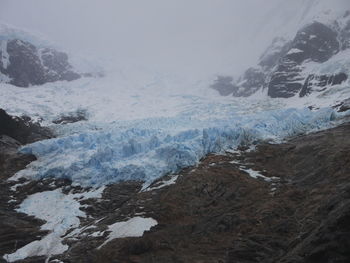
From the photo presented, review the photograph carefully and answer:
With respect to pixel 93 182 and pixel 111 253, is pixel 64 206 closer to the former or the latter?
pixel 93 182

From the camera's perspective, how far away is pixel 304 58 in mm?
104250

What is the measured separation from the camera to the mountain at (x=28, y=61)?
10662 centimetres

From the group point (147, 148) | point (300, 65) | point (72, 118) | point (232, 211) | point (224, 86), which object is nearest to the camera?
point (232, 211)

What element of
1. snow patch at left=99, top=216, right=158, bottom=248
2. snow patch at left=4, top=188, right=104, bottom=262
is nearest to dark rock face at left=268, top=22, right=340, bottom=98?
snow patch at left=4, top=188, right=104, bottom=262

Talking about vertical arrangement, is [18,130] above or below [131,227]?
above

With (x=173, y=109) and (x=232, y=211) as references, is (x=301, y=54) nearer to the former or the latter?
(x=173, y=109)

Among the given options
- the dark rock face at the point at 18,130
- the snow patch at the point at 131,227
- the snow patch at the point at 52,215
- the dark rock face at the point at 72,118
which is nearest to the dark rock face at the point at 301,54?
the dark rock face at the point at 72,118

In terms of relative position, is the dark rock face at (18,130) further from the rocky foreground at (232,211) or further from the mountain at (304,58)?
the mountain at (304,58)

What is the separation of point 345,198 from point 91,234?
45.1 feet

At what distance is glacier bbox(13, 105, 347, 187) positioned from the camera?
109ft

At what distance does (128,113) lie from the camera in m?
78.6

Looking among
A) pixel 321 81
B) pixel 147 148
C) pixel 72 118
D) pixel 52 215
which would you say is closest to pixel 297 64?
pixel 321 81

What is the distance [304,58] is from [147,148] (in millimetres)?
78362

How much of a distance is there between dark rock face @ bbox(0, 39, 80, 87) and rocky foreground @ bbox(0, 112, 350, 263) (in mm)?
76487
